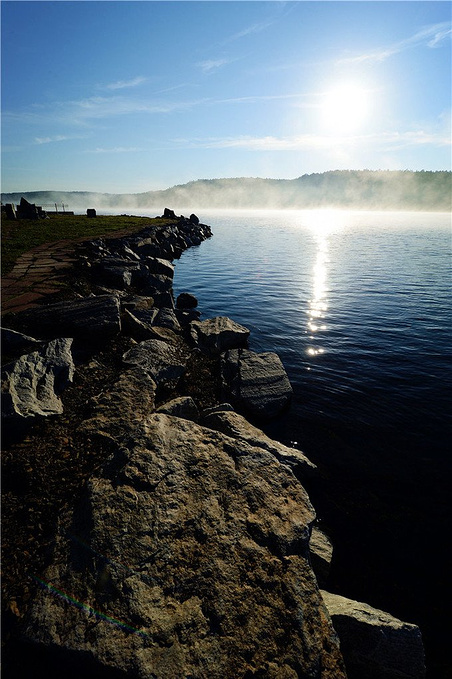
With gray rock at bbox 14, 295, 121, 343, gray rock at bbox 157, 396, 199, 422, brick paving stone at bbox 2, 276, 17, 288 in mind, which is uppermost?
brick paving stone at bbox 2, 276, 17, 288

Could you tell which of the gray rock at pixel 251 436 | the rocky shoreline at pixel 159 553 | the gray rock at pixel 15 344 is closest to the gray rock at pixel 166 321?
the gray rock at pixel 15 344

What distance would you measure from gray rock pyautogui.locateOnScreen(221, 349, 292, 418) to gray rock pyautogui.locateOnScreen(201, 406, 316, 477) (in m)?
1.33

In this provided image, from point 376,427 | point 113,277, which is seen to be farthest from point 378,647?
point 113,277

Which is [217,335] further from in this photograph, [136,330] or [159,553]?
[159,553]

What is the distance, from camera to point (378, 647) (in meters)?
2.52

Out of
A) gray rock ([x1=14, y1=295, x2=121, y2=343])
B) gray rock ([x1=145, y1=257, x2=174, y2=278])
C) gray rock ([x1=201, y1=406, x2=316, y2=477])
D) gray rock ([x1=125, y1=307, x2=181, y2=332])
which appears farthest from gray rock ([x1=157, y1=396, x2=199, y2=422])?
gray rock ([x1=145, y1=257, x2=174, y2=278])

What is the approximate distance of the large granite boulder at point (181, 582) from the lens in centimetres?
183

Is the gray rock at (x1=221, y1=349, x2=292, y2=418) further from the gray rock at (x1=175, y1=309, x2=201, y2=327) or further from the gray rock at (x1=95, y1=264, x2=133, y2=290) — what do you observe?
the gray rock at (x1=95, y1=264, x2=133, y2=290)

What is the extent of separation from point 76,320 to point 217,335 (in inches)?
136

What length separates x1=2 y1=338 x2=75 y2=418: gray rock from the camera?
342 centimetres

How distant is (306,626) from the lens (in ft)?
6.86

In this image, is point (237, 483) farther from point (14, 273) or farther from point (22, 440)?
point (14, 273)

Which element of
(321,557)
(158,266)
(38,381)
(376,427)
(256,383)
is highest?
(158,266)

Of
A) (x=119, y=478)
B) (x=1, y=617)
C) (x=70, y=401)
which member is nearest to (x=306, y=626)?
(x=119, y=478)
